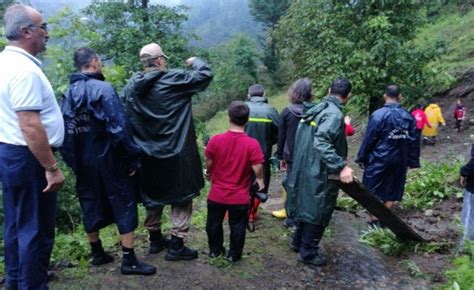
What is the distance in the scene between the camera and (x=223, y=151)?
4344mm

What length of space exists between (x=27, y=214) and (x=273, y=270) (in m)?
2.50

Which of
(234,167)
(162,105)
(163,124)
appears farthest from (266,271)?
(162,105)

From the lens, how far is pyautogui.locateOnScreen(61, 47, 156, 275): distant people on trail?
380 centimetres

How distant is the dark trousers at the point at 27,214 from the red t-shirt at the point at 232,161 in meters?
1.57

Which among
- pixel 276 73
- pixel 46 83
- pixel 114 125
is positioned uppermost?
pixel 46 83

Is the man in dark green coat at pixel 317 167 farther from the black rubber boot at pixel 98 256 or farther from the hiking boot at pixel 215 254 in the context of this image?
the black rubber boot at pixel 98 256

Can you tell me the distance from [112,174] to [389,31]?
9.24m

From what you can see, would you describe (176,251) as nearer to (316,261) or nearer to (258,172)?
(258,172)

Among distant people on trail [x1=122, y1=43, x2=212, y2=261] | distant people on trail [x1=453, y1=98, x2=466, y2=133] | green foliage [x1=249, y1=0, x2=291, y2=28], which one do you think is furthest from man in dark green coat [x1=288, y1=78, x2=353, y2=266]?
green foliage [x1=249, y1=0, x2=291, y2=28]

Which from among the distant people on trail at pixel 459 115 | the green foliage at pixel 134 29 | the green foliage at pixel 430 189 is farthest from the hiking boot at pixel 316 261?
the green foliage at pixel 134 29

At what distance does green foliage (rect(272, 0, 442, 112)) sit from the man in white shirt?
348 inches

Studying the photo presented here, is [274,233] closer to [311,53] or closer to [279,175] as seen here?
[279,175]

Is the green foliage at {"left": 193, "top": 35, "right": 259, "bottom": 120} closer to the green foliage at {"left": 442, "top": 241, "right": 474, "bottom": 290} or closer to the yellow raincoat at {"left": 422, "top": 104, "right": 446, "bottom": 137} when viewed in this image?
the yellow raincoat at {"left": 422, "top": 104, "right": 446, "bottom": 137}

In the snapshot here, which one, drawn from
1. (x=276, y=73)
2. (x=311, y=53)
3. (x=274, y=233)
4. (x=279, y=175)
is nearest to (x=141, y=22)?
(x=311, y=53)
